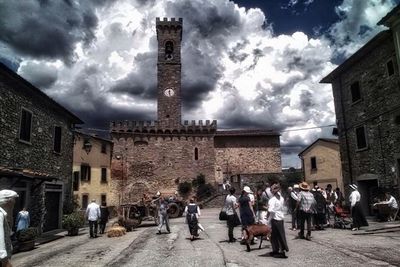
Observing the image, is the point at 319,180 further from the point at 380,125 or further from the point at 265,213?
the point at 265,213

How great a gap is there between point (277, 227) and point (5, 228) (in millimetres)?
5855

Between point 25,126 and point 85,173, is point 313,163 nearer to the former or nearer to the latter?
point 85,173

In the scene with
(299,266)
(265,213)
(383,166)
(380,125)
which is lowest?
(299,266)

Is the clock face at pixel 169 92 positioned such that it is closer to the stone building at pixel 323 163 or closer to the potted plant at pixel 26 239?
the stone building at pixel 323 163

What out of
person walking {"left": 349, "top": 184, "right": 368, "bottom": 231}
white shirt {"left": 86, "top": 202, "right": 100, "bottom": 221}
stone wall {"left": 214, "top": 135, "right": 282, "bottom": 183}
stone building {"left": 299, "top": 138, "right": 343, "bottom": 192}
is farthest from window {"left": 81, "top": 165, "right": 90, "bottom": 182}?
person walking {"left": 349, "top": 184, "right": 368, "bottom": 231}

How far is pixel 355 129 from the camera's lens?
1852cm

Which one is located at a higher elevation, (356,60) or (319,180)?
(356,60)

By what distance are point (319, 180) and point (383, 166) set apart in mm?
14126

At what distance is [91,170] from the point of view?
3219 cm

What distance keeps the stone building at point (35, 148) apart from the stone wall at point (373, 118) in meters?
15.0

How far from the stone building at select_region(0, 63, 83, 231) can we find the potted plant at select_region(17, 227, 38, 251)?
1965 millimetres

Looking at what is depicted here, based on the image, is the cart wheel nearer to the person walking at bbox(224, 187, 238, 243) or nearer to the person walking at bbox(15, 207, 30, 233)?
the person walking at bbox(15, 207, 30, 233)

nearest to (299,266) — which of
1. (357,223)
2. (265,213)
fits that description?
(265,213)

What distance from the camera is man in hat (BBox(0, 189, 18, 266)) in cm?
371
